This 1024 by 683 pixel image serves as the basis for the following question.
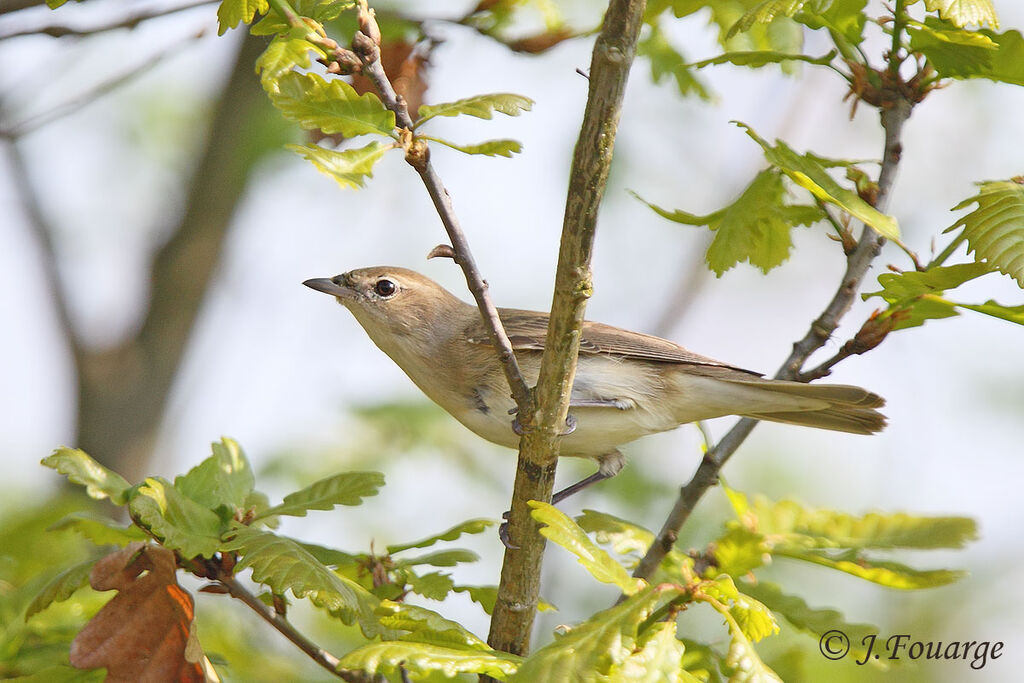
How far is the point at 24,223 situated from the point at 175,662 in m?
4.73

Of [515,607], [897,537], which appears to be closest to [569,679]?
[515,607]

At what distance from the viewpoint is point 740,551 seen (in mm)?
3000

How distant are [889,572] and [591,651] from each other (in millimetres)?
1443

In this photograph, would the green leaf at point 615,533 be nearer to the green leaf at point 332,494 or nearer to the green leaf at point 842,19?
the green leaf at point 332,494

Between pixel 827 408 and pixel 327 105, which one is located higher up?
pixel 827 408

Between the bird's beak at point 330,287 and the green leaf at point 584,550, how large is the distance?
Answer: 2.67 metres

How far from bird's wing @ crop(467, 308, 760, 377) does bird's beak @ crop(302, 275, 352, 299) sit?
727 mm

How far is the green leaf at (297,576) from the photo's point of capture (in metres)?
2.42

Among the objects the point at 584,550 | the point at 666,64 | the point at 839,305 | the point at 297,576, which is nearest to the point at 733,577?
the point at 839,305

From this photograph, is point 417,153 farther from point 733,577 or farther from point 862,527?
point 862,527

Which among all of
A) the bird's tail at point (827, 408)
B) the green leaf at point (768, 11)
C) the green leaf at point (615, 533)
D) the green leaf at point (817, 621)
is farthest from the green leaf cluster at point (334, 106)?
the green leaf at point (817, 621)

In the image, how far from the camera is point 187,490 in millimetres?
→ 2898

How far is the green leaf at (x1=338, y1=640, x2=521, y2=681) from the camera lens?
212cm

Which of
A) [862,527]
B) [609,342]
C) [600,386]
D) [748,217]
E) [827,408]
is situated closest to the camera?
[748,217]
